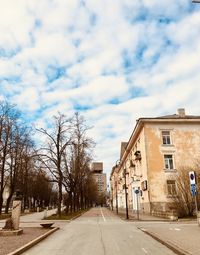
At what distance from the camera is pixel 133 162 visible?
56.1m

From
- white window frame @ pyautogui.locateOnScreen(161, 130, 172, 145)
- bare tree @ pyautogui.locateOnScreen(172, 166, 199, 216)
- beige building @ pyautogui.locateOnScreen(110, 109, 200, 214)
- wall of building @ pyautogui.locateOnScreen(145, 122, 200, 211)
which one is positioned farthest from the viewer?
white window frame @ pyautogui.locateOnScreen(161, 130, 172, 145)

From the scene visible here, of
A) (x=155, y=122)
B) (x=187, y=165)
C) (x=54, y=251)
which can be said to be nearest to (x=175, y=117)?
(x=155, y=122)

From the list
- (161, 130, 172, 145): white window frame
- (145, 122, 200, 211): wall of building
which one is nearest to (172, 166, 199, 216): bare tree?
(145, 122, 200, 211): wall of building

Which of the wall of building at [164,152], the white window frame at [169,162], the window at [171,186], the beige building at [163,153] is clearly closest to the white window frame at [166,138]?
the beige building at [163,153]

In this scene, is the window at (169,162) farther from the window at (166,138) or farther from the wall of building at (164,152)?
the window at (166,138)

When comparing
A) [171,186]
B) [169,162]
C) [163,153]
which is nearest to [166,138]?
[163,153]

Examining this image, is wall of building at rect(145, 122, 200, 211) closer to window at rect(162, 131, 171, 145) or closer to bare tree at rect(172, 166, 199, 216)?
window at rect(162, 131, 171, 145)

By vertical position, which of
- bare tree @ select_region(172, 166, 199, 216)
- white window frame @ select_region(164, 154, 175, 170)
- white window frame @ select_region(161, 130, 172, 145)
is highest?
white window frame @ select_region(161, 130, 172, 145)

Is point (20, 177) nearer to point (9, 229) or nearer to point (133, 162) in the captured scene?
point (133, 162)

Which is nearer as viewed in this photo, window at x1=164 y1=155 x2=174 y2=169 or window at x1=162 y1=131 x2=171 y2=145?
window at x1=164 y1=155 x2=174 y2=169

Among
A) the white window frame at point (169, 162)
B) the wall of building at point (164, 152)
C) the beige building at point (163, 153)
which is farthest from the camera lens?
the white window frame at point (169, 162)

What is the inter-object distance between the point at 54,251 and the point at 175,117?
3560cm

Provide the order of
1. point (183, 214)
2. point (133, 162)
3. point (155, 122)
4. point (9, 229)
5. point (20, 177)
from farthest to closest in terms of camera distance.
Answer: point (133, 162), point (20, 177), point (155, 122), point (183, 214), point (9, 229)

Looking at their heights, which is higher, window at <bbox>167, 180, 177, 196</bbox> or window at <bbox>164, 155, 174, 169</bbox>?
window at <bbox>164, 155, 174, 169</bbox>
